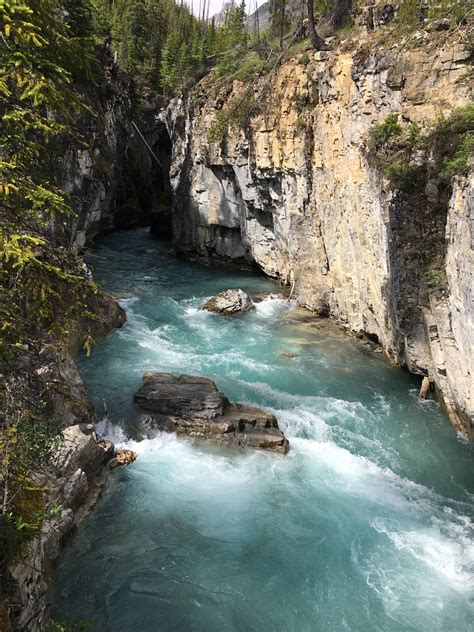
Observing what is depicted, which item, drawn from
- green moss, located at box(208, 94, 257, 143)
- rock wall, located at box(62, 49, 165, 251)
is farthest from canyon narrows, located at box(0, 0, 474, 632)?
rock wall, located at box(62, 49, 165, 251)

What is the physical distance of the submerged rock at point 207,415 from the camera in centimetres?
1212

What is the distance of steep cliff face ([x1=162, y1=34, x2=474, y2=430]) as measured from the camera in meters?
13.2

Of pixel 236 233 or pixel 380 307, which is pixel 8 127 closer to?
pixel 380 307

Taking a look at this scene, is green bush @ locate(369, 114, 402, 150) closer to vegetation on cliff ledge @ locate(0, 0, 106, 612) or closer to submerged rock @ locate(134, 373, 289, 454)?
submerged rock @ locate(134, 373, 289, 454)

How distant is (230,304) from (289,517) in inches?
534

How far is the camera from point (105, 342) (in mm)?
17844

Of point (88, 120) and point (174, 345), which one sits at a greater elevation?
point (88, 120)

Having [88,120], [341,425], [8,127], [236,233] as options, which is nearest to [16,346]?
[8,127]

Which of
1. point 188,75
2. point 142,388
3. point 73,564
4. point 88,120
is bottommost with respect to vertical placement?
point 73,564

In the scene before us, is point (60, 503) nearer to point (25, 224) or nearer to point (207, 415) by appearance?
point (207, 415)

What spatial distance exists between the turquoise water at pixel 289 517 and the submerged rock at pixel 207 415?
0.37 m

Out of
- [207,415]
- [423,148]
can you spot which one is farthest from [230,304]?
[423,148]

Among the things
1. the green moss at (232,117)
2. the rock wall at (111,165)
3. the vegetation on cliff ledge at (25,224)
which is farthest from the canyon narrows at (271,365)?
the rock wall at (111,165)

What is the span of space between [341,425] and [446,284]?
5024 mm
